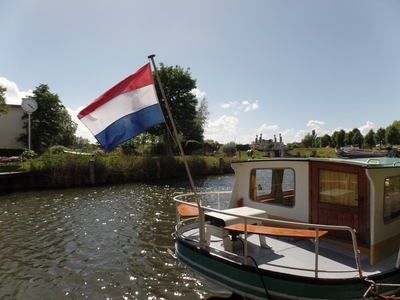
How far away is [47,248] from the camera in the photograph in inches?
364

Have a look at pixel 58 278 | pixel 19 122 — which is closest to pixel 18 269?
pixel 58 278

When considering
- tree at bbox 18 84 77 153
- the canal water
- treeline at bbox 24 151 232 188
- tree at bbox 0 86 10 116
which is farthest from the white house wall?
the canal water

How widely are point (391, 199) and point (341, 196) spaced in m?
1.09

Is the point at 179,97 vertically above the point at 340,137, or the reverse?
the point at 179,97

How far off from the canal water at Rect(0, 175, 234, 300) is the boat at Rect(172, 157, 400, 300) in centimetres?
138

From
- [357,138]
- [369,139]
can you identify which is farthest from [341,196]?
[357,138]

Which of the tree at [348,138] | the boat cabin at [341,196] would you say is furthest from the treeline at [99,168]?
the tree at [348,138]

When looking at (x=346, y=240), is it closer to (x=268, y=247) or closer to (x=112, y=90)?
(x=268, y=247)

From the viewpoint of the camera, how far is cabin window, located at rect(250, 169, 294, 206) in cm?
667

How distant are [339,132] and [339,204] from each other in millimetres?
91373

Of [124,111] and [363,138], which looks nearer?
[124,111]

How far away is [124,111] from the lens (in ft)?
18.1

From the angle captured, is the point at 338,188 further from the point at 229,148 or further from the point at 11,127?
the point at 11,127

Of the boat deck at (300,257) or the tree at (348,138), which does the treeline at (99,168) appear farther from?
the tree at (348,138)
